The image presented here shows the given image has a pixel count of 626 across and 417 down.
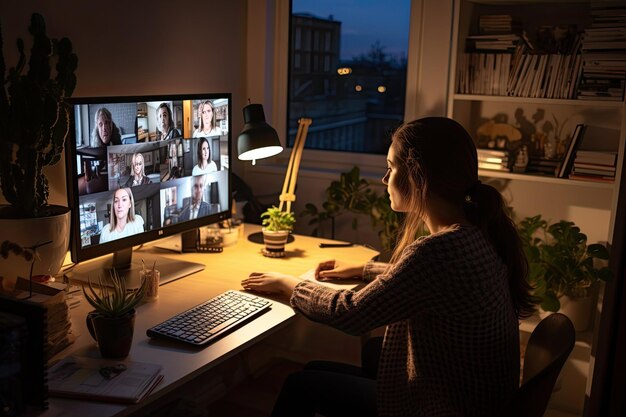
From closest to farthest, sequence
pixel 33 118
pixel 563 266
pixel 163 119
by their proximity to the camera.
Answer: pixel 33 118
pixel 163 119
pixel 563 266

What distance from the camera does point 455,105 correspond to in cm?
282

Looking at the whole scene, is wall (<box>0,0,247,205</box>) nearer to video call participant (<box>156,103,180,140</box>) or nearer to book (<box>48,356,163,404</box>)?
video call participant (<box>156,103,180,140</box>)

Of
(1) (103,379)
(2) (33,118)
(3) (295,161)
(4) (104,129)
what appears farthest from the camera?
(3) (295,161)

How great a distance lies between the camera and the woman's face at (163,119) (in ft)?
7.04

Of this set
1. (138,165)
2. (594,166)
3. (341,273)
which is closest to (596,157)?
(594,166)

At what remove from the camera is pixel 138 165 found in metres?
2.08

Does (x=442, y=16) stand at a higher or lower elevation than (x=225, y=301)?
higher

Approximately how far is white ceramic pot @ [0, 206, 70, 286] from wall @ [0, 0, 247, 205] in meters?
0.37

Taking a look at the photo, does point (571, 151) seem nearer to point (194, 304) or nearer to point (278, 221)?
point (278, 221)

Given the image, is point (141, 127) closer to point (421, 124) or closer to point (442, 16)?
point (421, 124)

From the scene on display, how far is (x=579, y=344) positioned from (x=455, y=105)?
3.48 ft

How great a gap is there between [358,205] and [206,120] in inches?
32.9

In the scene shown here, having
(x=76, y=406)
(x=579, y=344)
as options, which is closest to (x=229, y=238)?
(x=76, y=406)

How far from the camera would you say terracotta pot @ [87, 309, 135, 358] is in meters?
1.57
